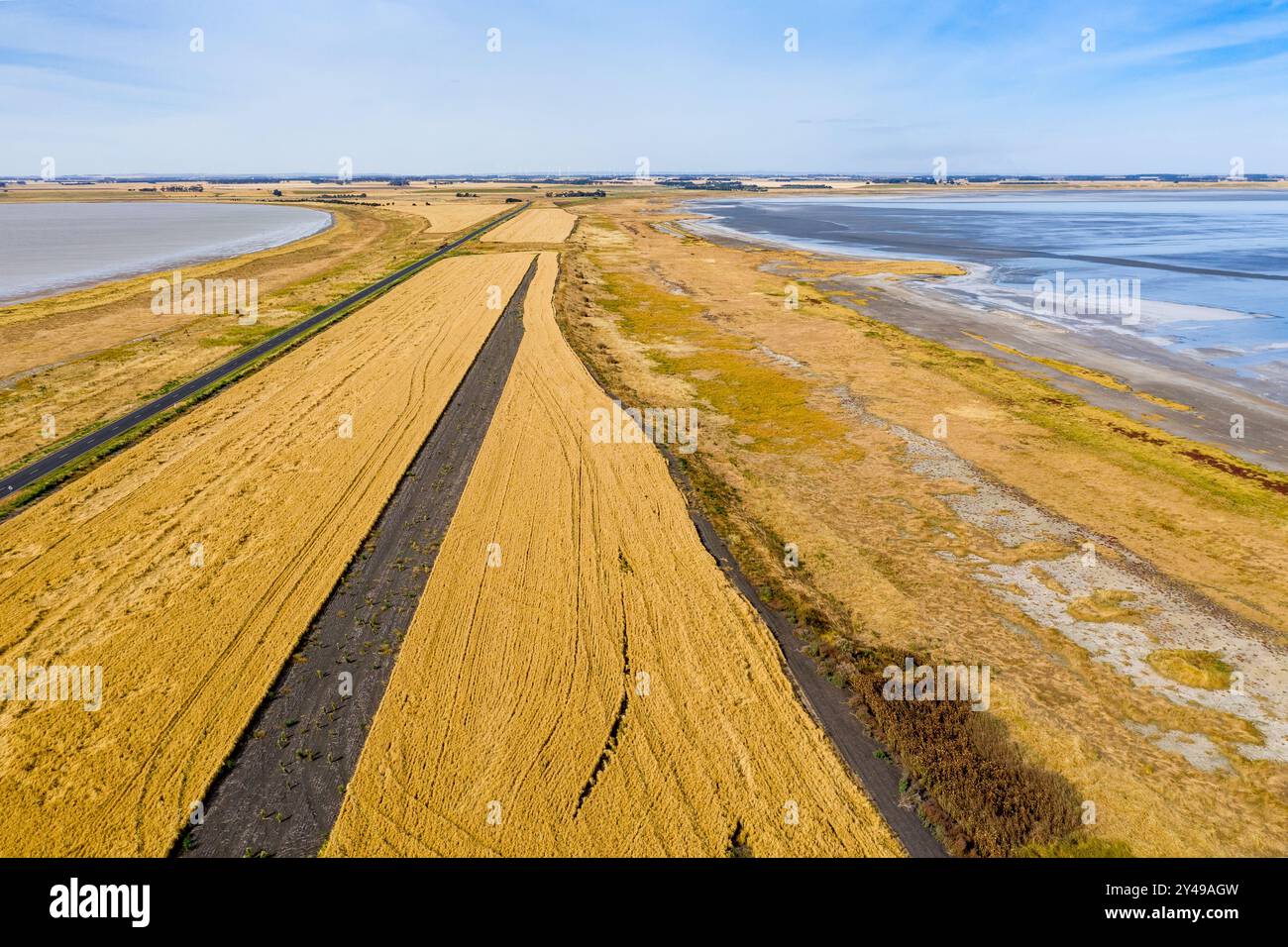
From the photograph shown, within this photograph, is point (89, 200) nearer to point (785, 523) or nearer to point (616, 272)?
point (616, 272)

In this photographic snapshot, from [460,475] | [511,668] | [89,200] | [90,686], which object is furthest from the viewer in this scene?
[89,200]
